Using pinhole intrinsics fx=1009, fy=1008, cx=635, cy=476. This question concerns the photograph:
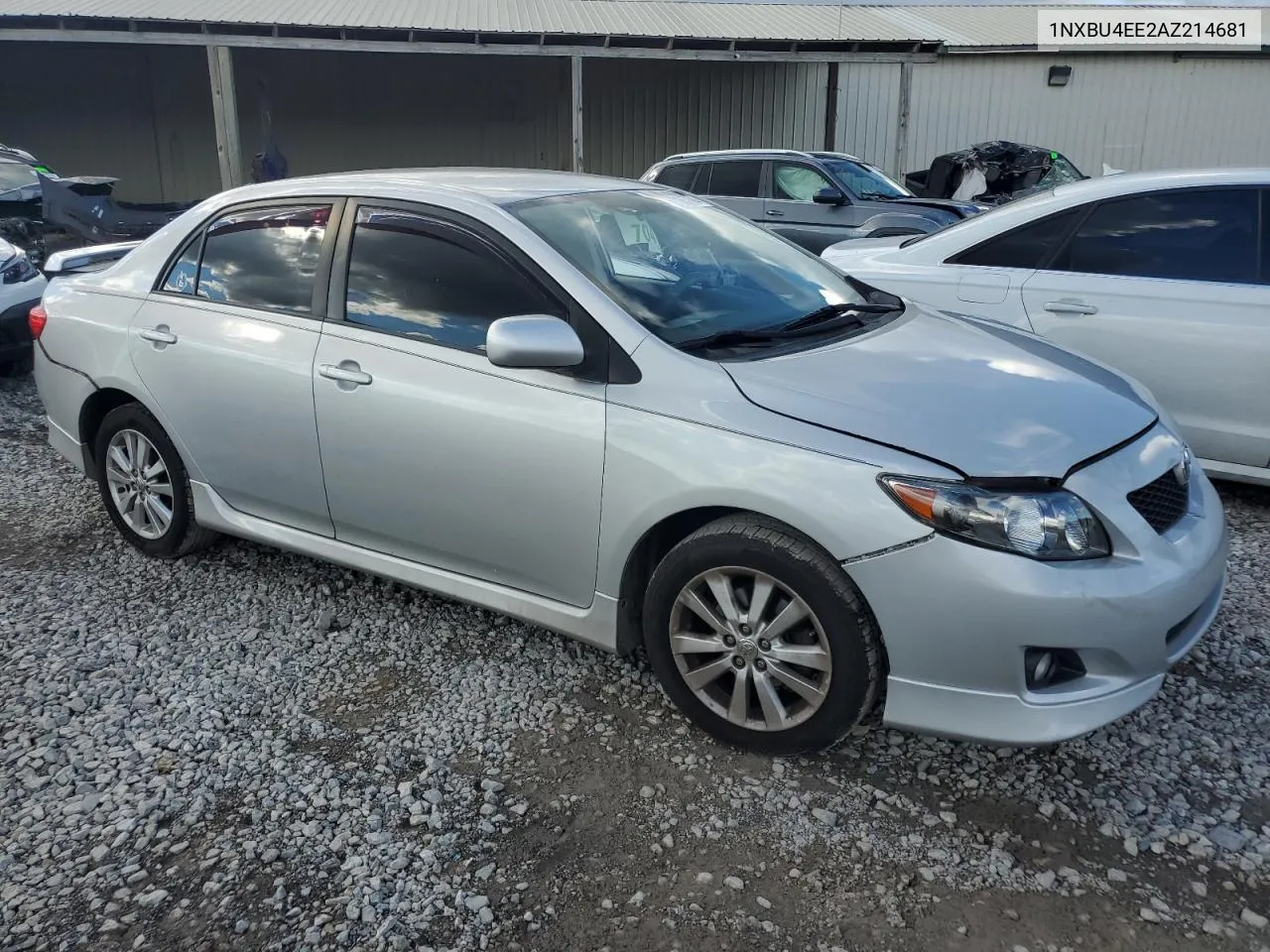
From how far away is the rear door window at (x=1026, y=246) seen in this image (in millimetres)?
4906

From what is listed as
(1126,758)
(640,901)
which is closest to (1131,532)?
(1126,758)

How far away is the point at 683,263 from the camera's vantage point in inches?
140

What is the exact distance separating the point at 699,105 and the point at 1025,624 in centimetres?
2020

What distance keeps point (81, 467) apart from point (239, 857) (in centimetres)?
261

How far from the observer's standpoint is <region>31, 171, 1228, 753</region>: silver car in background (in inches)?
101

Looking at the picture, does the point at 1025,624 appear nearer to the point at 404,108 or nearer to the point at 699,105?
the point at 699,105

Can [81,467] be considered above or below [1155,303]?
below

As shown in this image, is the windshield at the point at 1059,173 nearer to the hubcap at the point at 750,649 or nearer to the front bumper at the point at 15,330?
the front bumper at the point at 15,330

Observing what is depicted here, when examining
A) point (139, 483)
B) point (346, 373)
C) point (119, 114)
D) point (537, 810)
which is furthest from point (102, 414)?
point (119, 114)

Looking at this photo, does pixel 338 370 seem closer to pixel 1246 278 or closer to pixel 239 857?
pixel 239 857

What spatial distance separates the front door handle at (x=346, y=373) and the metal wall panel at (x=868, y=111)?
18776 millimetres

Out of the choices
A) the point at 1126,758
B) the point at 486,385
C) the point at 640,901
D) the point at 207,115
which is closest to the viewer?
the point at 640,901

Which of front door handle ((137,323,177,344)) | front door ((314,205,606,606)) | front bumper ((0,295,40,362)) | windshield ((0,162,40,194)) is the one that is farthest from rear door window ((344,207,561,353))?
windshield ((0,162,40,194))

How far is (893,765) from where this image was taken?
2.91 meters
